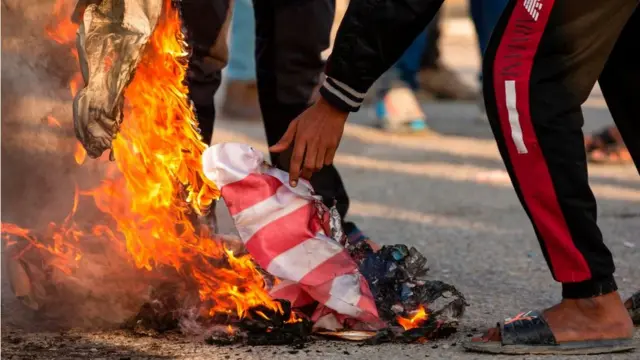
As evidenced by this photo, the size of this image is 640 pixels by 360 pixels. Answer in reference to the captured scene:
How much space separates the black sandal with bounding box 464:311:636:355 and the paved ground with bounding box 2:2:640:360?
38mm

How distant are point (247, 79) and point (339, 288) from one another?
4989 mm

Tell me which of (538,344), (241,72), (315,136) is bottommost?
(241,72)

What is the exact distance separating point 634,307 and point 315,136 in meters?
1.10

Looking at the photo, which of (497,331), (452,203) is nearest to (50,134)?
(497,331)

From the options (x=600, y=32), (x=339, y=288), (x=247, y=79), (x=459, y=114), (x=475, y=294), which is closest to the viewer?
(x=600, y=32)

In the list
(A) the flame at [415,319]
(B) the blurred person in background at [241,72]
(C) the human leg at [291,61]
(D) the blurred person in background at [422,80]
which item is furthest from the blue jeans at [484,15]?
(A) the flame at [415,319]

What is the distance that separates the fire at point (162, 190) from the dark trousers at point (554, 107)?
783 millimetres

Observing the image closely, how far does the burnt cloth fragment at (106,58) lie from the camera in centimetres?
305

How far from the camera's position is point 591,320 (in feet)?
9.63

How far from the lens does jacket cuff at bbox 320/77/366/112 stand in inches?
111

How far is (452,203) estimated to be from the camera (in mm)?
5340

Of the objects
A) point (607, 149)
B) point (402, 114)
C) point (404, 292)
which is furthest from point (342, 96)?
point (402, 114)

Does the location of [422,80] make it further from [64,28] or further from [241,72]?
[64,28]

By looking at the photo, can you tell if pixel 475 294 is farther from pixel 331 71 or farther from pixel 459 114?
pixel 459 114
